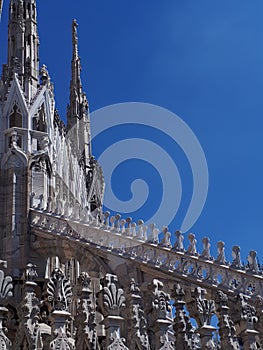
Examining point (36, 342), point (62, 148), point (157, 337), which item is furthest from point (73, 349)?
point (62, 148)

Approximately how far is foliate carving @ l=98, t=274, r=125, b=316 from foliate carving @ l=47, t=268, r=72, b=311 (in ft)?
1.71

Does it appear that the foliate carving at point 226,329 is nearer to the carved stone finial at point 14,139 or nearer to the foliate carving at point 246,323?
the foliate carving at point 246,323

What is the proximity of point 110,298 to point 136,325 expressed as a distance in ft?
1.88

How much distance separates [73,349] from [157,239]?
13.3 m

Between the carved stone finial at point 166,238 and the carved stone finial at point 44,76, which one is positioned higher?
the carved stone finial at point 44,76

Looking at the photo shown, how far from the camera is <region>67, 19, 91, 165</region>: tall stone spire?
4188cm

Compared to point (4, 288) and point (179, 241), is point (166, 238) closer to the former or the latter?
point (179, 241)

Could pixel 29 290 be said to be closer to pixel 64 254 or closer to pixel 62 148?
pixel 64 254

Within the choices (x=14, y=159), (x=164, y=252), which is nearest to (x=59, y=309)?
(x=164, y=252)

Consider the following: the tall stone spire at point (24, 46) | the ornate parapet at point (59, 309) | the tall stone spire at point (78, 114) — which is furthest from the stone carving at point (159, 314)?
the tall stone spire at point (78, 114)

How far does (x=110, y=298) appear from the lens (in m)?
9.61

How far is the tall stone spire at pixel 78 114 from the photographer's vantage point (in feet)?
137

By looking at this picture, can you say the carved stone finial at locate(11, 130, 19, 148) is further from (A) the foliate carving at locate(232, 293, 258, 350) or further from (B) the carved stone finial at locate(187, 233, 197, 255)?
(A) the foliate carving at locate(232, 293, 258, 350)

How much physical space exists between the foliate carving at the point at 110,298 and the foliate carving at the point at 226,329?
1.81 meters
